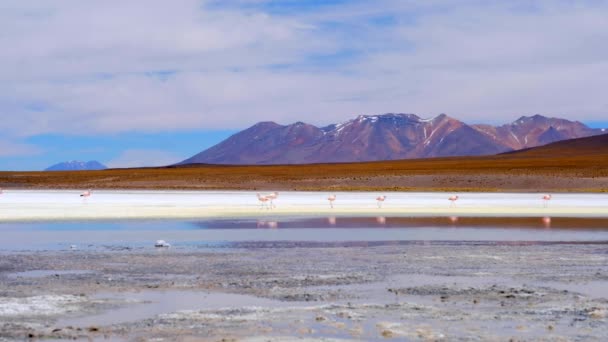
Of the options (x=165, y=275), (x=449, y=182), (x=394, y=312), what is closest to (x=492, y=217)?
(x=165, y=275)

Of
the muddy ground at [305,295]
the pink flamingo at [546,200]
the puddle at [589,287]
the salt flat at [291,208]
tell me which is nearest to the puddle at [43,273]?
the muddy ground at [305,295]

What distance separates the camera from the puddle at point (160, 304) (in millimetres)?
11445

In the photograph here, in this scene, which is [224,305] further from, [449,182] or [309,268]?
[449,182]

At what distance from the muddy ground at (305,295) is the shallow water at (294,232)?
239cm

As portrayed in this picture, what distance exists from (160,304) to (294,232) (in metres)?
13.3

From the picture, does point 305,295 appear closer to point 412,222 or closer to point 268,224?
point 268,224

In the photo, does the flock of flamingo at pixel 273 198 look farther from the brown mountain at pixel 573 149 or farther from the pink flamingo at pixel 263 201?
the brown mountain at pixel 573 149

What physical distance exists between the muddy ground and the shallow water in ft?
7.84

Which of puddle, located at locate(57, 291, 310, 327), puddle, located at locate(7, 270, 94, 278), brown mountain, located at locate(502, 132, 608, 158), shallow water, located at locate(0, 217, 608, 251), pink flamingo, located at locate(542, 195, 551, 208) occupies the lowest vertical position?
puddle, located at locate(57, 291, 310, 327)

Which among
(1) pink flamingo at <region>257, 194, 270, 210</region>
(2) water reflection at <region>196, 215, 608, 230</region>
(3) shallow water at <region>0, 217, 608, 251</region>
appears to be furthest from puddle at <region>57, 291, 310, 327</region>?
(1) pink flamingo at <region>257, 194, 270, 210</region>

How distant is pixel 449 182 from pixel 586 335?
5486 cm

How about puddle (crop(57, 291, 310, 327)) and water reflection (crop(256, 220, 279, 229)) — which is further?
water reflection (crop(256, 220, 279, 229))

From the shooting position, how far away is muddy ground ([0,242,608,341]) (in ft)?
35.0

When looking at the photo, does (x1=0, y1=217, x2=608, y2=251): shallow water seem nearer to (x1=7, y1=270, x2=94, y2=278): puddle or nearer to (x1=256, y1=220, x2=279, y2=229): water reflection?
(x1=256, y1=220, x2=279, y2=229): water reflection
